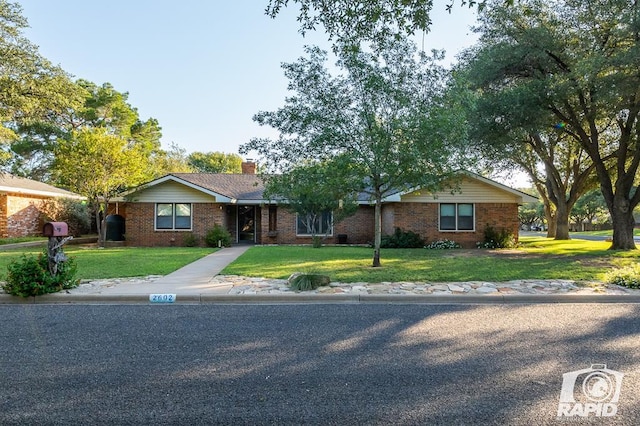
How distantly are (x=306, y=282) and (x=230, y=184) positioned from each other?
16161 mm

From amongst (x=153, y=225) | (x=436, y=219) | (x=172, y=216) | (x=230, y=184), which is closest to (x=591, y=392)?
(x=436, y=219)

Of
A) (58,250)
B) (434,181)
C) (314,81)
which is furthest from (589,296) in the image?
(58,250)

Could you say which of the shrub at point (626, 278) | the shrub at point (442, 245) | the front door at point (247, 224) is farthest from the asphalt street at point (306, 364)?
the front door at point (247, 224)

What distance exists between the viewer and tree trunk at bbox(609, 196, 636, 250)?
17625 mm

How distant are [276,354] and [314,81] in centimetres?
791

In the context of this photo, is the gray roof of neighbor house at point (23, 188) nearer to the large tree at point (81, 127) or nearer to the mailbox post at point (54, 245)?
the large tree at point (81, 127)

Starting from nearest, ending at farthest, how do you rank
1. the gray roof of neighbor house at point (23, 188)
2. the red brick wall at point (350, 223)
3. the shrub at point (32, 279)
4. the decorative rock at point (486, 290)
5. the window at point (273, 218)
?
the shrub at point (32, 279) < the decorative rock at point (486, 290) < the red brick wall at point (350, 223) < the gray roof of neighbor house at point (23, 188) < the window at point (273, 218)

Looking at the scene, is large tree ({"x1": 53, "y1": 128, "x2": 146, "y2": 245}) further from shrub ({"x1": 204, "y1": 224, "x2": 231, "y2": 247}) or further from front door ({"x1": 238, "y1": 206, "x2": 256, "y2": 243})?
front door ({"x1": 238, "y1": 206, "x2": 256, "y2": 243})

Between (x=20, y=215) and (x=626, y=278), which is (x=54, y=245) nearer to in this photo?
(x=626, y=278)

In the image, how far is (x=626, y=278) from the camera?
869 cm

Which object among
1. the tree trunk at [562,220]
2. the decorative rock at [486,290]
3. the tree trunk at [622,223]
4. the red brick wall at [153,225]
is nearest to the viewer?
the decorative rock at [486,290]

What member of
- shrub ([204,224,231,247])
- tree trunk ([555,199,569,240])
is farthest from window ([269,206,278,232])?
tree trunk ([555,199,569,240])

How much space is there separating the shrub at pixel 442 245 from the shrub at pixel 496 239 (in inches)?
50.3

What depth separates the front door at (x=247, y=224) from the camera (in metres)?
23.4
